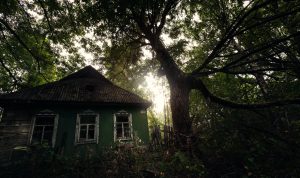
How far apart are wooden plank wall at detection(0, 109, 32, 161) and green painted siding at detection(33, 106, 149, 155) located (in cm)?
71

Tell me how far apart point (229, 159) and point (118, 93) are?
9.30 m

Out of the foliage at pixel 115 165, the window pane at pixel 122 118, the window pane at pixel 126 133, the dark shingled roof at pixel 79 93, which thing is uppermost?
the dark shingled roof at pixel 79 93

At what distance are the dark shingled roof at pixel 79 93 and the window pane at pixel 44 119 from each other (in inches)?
38.4

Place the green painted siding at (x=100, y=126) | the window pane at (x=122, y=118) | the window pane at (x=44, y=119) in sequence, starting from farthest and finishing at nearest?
the window pane at (x=122, y=118) → the window pane at (x=44, y=119) → the green painted siding at (x=100, y=126)

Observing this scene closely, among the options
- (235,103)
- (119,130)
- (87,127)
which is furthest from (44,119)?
(235,103)

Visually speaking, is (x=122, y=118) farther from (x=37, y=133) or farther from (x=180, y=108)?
(x=180, y=108)

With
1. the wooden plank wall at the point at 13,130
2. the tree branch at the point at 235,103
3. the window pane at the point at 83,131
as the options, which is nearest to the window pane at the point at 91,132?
the window pane at the point at 83,131

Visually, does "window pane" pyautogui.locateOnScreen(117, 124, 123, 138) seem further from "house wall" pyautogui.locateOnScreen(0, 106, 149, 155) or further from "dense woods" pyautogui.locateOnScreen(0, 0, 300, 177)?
"dense woods" pyautogui.locateOnScreen(0, 0, 300, 177)

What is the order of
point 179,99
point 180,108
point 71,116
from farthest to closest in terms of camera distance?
point 71,116 → point 179,99 → point 180,108

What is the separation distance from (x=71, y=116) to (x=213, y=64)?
393 inches

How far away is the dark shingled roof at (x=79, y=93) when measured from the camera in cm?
922

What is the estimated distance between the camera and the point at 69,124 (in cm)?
988

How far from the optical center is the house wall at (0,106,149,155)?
8.80m

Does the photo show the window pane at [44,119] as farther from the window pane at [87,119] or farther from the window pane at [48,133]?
the window pane at [87,119]
